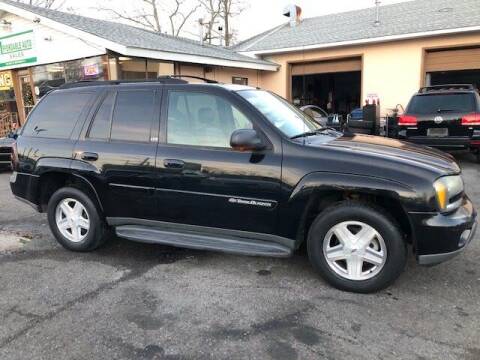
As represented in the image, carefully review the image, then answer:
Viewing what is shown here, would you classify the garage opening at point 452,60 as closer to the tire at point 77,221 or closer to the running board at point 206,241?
the running board at point 206,241

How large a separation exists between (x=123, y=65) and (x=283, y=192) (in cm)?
1003

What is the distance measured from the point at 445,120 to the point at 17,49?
44.8 feet

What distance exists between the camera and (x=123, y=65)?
40.4 ft

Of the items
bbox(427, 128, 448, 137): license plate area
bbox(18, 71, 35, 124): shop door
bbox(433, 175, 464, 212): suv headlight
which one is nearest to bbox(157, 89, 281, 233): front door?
bbox(433, 175, 464, 212): suv headlight

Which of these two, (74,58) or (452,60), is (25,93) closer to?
(74,58)

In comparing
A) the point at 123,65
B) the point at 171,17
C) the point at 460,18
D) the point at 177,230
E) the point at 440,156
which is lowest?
the point at 177,230

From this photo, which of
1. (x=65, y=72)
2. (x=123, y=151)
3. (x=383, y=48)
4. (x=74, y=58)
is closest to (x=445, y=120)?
(x=383, y=48)

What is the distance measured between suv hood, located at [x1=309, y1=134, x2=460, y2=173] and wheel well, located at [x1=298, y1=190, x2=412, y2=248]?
353mm

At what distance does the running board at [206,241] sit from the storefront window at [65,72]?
337 inches

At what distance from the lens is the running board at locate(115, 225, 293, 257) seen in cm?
374

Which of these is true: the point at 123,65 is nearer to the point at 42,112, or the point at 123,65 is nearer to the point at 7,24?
the point at 7,24

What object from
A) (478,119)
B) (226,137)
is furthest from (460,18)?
(226,137)

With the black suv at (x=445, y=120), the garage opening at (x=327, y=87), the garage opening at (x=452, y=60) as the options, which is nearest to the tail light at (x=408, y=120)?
the black suv at (x=445, y=120)

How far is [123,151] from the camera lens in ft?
14.0
